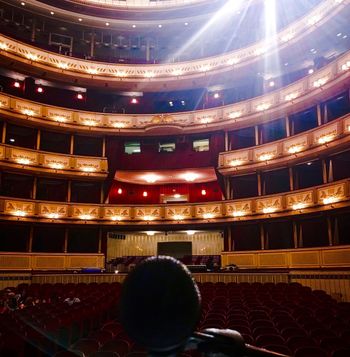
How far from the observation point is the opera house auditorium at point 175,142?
15242 mm

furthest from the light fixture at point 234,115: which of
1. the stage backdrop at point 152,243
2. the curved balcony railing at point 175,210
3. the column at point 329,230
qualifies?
the column at point 329,230

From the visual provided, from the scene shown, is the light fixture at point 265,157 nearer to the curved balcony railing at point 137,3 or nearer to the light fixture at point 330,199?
the light fixture at point 330,199

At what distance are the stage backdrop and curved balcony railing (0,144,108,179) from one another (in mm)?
3699

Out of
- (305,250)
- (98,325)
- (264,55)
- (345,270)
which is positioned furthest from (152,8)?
(98,325)

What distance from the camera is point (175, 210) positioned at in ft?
60.6

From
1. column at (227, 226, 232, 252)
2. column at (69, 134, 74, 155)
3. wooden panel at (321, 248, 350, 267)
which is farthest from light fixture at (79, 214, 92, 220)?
wooden panel at (321, 248, 350, 267)

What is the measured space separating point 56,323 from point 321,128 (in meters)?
12.4

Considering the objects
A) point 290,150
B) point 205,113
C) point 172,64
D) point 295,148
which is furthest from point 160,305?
point 172,64

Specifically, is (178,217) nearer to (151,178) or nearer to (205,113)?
(151,178)

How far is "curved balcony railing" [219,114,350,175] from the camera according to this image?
46.4 ft

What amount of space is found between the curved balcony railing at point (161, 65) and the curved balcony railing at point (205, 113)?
199 centimetres

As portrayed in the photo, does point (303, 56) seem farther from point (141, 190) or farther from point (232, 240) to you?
point (141, 190)

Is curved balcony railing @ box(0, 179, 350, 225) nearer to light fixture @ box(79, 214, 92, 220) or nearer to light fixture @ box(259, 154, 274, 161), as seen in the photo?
light fixture @ box(79, 214, 92, 220)

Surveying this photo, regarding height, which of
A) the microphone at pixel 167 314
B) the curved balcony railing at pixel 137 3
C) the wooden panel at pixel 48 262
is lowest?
the wooden panel at pixel 48 262
